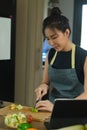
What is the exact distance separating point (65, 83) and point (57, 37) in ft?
1.09

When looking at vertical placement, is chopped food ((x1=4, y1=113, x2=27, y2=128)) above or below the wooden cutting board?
above

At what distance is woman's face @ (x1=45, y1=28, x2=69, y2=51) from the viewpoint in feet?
5.59

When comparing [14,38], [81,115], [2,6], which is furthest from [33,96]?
[81,115]

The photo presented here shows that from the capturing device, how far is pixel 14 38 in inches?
128

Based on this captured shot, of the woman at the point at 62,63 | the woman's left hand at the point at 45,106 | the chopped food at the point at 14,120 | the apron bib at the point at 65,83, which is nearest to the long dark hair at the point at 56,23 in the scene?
the woman at the point at 62,63

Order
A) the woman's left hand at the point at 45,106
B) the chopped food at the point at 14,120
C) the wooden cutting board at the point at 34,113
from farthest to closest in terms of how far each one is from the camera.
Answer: the woman's left hand at the point at 45,106 < the wooden cutting board at the point at 34,113 < the chopped food at the point at 14,120

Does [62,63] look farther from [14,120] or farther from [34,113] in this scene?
[14,120]

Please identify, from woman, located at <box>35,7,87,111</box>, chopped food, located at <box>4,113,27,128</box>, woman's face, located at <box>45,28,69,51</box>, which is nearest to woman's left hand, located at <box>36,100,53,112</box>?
woman, located at <box>35,7,87,111</box>

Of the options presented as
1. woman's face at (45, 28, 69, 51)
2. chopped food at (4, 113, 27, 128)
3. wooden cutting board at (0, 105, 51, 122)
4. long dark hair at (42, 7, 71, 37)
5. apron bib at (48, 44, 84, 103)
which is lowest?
wooden cutting board at (0, 105, 51, 122)

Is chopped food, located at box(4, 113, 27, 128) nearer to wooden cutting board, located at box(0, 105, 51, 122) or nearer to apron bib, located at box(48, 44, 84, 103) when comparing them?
wooden cutting board, located at box(0, 105, 51, 122)

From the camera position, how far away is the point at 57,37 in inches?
67.9

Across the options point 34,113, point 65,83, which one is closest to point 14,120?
point 34,113

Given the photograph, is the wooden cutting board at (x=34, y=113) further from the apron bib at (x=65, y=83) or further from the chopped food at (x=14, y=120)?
the apron bib at (x=65, y=83)

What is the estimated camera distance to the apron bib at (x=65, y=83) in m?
1.84
